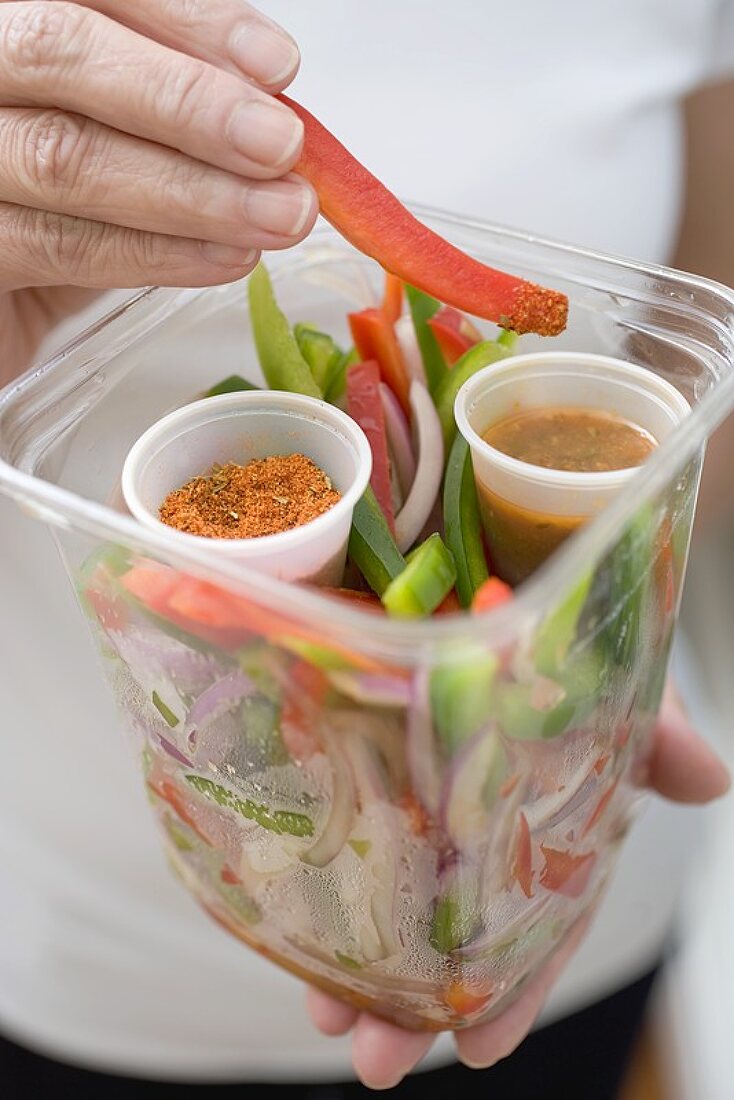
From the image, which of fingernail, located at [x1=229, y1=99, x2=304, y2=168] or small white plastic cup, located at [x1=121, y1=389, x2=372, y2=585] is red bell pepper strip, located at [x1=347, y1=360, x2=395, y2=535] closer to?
small white plastic cup, located at [x1=121, y1=389, x2=372, y2=585]

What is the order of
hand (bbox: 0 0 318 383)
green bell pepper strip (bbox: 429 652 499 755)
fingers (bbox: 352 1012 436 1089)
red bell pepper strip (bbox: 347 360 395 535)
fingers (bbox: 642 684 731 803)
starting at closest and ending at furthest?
green bell pepper strip (bbox: 429 652 499 755) → hand (bbox: 0 0 318 383) → red bell pepper strip (bbox: 347 360 395 535) → fingers (bbox: 352 1012 436 1089) → fingers (bbox: 642 684 731 803)

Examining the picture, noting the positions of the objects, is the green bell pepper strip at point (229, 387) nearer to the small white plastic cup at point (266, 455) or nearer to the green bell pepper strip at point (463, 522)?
the small white plastic cup at point (266, 455)

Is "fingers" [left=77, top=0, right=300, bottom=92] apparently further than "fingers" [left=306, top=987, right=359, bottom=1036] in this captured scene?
No

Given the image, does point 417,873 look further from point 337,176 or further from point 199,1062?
point 199,1062

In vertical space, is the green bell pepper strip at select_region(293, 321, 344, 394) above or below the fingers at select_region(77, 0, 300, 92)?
below

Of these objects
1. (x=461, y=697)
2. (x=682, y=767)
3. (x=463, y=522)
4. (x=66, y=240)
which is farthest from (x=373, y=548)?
(x=682, y=767)

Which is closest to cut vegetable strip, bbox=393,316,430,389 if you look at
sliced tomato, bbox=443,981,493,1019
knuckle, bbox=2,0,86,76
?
knuckle, bbox=2,0,86,76

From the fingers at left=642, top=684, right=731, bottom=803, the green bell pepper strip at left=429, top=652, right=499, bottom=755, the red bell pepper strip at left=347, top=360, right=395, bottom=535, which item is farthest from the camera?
the fingers at left=642, top=684, right=731, bottom=803

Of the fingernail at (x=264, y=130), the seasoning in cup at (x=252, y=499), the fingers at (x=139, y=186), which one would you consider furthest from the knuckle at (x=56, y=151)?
the seasoning in cup at (x=252, y=499)
